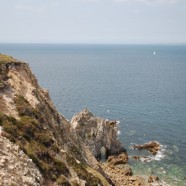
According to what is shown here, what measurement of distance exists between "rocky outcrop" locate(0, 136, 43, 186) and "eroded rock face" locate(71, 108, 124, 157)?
5288 cm

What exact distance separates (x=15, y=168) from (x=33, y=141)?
7.65 m

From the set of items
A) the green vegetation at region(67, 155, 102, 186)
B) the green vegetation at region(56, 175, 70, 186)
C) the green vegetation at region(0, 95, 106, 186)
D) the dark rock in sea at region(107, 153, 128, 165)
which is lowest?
the dark rock in sea at region(107, 153, 128, 165)

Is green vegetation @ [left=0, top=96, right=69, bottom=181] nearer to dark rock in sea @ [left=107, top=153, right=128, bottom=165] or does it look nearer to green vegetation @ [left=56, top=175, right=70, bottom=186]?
green vegetation @ [left=56, top=175, right=70, bottom=186]

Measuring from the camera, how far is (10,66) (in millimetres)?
50375

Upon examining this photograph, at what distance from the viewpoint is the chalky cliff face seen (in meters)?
27.7

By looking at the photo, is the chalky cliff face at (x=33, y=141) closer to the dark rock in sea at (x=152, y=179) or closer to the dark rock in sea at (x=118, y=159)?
the dark rock in sea at (x=152, y=179)

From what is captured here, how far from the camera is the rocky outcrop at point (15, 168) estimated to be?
2438cm

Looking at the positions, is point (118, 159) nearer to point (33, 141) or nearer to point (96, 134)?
point (96, 134)

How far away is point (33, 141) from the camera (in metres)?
33.4

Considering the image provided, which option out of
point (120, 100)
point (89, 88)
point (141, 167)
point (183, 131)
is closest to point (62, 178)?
point (141, 167)

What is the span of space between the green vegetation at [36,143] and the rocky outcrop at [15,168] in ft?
4.70

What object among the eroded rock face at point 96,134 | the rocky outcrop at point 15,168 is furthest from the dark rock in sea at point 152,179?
the rocky outcrop at point 15,168

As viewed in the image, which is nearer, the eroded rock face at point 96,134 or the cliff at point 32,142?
the cliff at point 32,142

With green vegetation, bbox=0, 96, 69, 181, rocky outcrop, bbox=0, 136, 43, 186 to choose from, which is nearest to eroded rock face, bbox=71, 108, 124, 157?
green vegetation, bbox=0, 96, 69, 181
